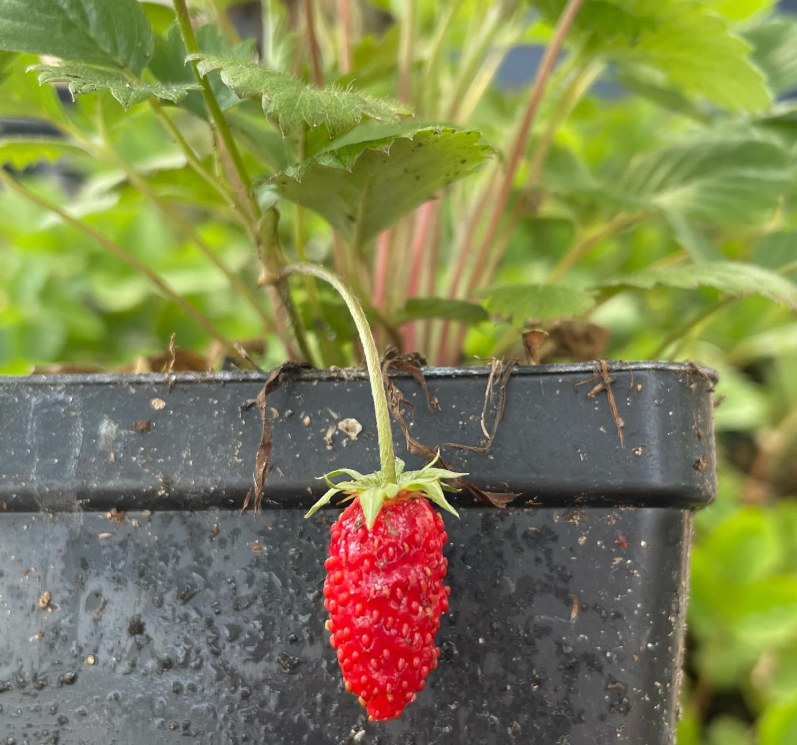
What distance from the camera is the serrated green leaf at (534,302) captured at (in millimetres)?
462

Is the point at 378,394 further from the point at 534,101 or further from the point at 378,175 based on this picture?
the point at 534,101

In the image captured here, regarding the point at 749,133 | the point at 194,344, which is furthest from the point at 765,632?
the point at 194,344

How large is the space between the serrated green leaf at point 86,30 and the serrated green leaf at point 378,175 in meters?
0.12

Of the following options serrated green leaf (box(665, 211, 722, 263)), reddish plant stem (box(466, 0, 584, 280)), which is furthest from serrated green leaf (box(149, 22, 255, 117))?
serrated green leaf (box(665, 211, 722, 263))

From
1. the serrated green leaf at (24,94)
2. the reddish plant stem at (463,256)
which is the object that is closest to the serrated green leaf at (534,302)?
the reddish plant stem at (463,256)

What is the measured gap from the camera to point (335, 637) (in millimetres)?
333

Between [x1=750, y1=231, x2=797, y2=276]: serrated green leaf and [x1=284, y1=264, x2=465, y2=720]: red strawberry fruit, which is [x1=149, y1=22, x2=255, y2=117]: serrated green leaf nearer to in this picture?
[x1=284, y1=264, x2=465, y2=720]: red strawberry fruit

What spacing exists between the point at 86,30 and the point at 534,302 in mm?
304

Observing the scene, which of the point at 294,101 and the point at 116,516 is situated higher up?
the point at 294,101

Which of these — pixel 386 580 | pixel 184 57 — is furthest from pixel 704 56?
pixel 386 580

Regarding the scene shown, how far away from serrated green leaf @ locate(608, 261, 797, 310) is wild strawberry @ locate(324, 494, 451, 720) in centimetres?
23

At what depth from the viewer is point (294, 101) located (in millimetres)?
349

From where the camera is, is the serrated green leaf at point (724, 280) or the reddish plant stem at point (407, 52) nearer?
the serrated green leaf at point (724, 280)

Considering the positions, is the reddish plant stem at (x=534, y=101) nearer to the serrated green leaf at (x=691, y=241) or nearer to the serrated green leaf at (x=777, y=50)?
the serrated green leaf at (x=691, y=241)
